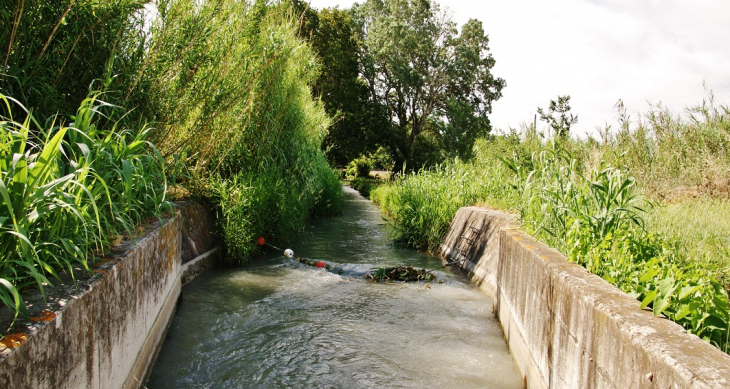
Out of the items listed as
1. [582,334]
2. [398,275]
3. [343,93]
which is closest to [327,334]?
[398,275]

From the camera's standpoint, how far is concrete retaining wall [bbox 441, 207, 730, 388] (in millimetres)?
2021

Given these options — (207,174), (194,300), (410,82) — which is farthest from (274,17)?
(410,82)

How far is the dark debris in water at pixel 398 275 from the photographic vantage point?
307 inches

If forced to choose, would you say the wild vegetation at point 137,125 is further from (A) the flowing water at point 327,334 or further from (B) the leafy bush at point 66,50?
(A) the flowing water at point 327,334

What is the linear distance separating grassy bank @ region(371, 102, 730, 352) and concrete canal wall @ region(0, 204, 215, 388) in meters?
2.85

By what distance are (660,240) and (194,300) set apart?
524 cm

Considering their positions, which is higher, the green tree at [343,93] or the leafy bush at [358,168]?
the green tree at [343,93]

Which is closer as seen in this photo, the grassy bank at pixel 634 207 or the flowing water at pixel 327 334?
the grassy bank at pixel 634 207

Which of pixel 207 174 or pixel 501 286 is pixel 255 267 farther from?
pixel 501 286

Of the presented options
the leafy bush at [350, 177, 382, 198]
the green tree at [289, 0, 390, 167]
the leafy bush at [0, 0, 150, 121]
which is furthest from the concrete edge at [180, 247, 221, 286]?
the green tree at [289, 0, 390, 167]

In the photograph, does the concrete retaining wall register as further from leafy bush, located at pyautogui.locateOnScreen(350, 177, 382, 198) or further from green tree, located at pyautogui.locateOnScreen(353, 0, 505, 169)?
green tree, located at pyautogui.locateOnScreen(353, 0, 505, 169)

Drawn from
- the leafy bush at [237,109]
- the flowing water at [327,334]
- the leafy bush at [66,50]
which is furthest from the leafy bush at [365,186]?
the leafy bush at [66,50]

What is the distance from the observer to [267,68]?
8758 millimetres

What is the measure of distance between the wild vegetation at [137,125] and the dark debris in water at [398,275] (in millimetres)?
2257
